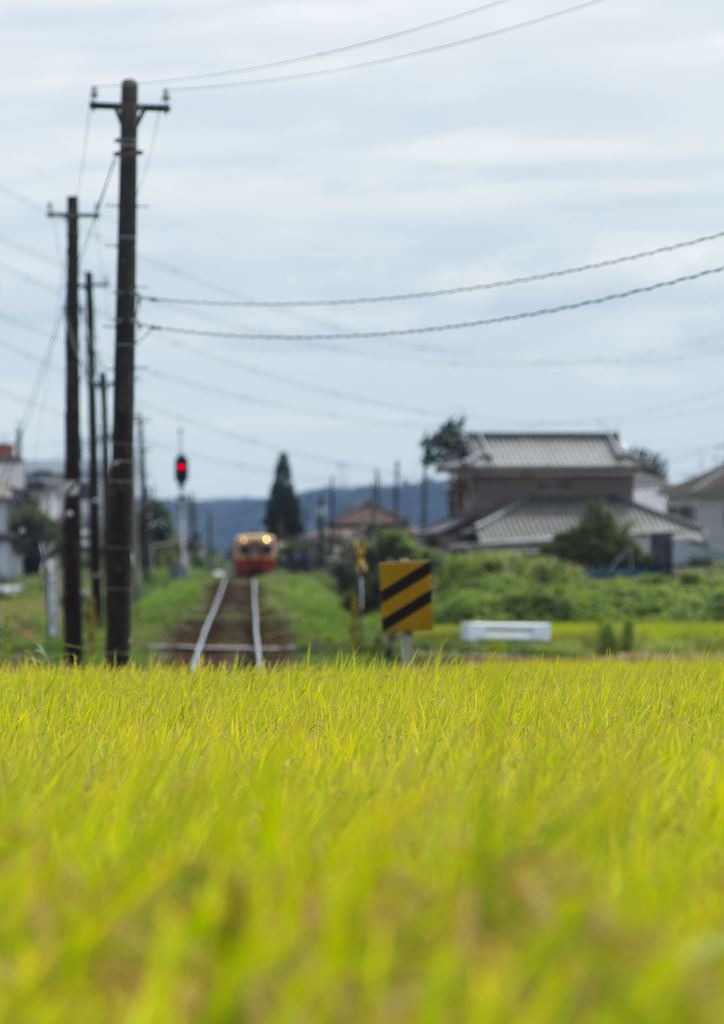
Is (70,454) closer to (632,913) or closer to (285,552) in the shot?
(632,913)

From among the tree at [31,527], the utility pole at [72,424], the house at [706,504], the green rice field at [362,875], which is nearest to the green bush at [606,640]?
the utility pole at [72,424]

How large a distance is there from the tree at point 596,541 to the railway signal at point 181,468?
104 feet

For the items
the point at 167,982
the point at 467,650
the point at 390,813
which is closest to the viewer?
the point at 167,982

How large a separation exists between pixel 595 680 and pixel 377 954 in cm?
751

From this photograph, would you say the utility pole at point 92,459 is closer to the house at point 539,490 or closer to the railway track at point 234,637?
the railway track at point 234,637

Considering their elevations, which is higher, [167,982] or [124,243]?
[124,243]

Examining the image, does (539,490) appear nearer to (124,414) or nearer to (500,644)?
(500,644)

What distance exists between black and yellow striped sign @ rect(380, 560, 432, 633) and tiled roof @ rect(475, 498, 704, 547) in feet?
172

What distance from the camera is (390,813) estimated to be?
3848 millimetres

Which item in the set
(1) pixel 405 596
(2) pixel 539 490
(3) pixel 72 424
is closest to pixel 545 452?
(2) pixel 539 490

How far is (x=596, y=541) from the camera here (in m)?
66.6

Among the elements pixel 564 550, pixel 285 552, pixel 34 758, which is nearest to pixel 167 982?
pixel 34 758

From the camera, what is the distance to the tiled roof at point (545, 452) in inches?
3044

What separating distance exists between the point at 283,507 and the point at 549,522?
359ft
